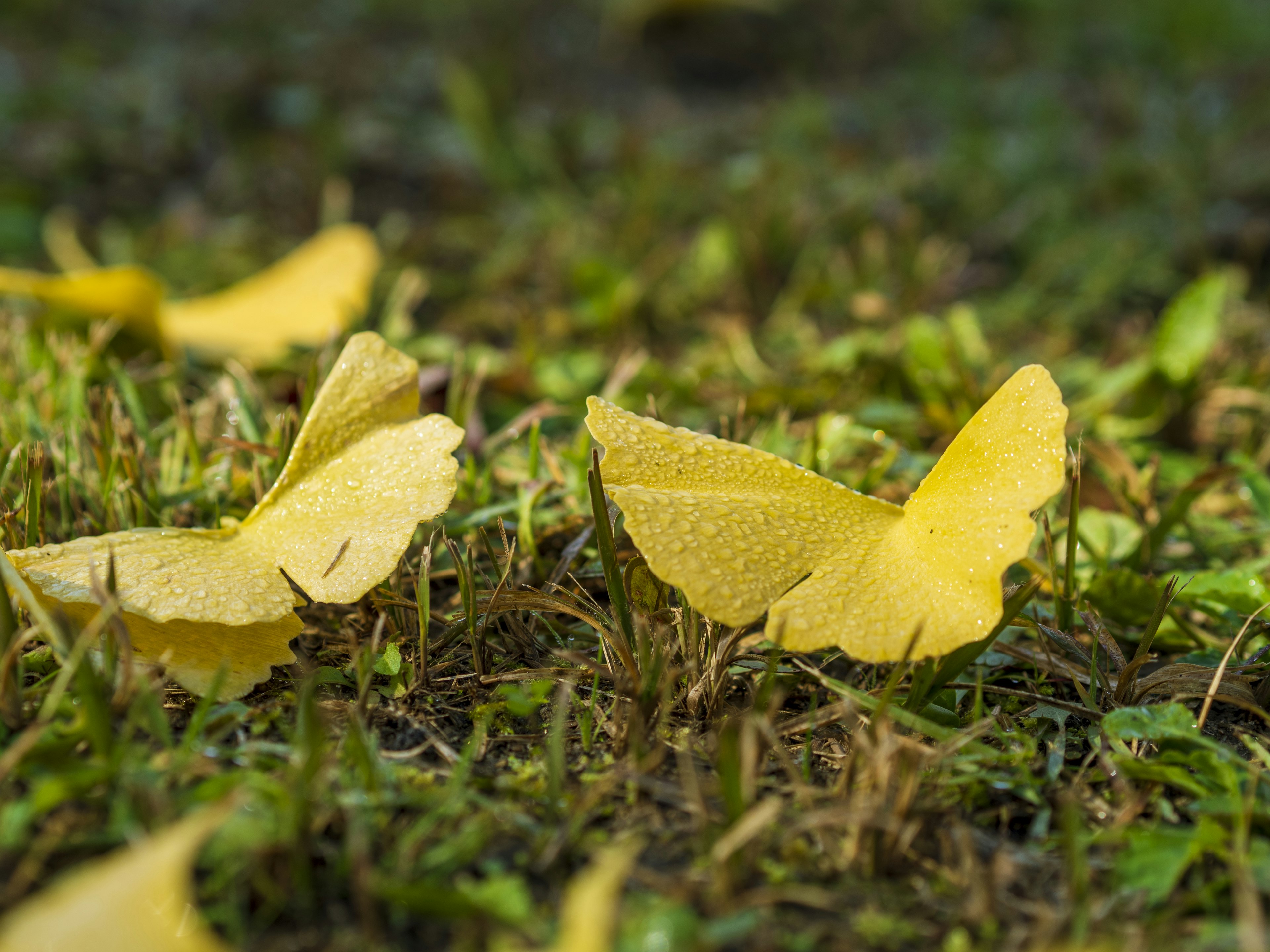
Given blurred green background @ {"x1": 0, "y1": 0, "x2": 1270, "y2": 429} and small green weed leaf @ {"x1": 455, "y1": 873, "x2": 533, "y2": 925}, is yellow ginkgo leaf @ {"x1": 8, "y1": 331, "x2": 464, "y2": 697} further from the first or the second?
blurred green background @ {"x1": 0, "y1": 0, "x2": 1270, "y2": 429}

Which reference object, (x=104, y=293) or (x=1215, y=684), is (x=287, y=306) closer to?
(x=104, y=293)

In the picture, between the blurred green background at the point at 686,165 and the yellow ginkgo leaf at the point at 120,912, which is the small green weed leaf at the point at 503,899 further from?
the blurred green background at the point at 686,165

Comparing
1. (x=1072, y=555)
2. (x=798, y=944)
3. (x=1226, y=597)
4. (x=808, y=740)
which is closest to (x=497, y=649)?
(x=808, y=740)

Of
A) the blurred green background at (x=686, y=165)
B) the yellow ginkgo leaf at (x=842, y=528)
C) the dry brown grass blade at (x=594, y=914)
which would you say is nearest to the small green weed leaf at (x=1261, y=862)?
the yellow ginkgo leaf at (x=842, y=528)

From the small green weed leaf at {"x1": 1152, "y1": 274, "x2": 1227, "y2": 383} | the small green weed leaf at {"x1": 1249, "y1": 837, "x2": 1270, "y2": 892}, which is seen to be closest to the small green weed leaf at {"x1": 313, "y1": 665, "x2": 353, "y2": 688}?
the small green weed leaf at {"x1": 1249, "y1": 837, "x2": 1270, "y2": 892}

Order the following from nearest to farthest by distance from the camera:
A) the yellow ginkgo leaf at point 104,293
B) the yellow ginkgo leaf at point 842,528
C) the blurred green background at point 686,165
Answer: the yellow ginkgo leaf at point 842,528 < the yellow ginkgo leaf at point 104,293 < the blurred green background at point 686,165
